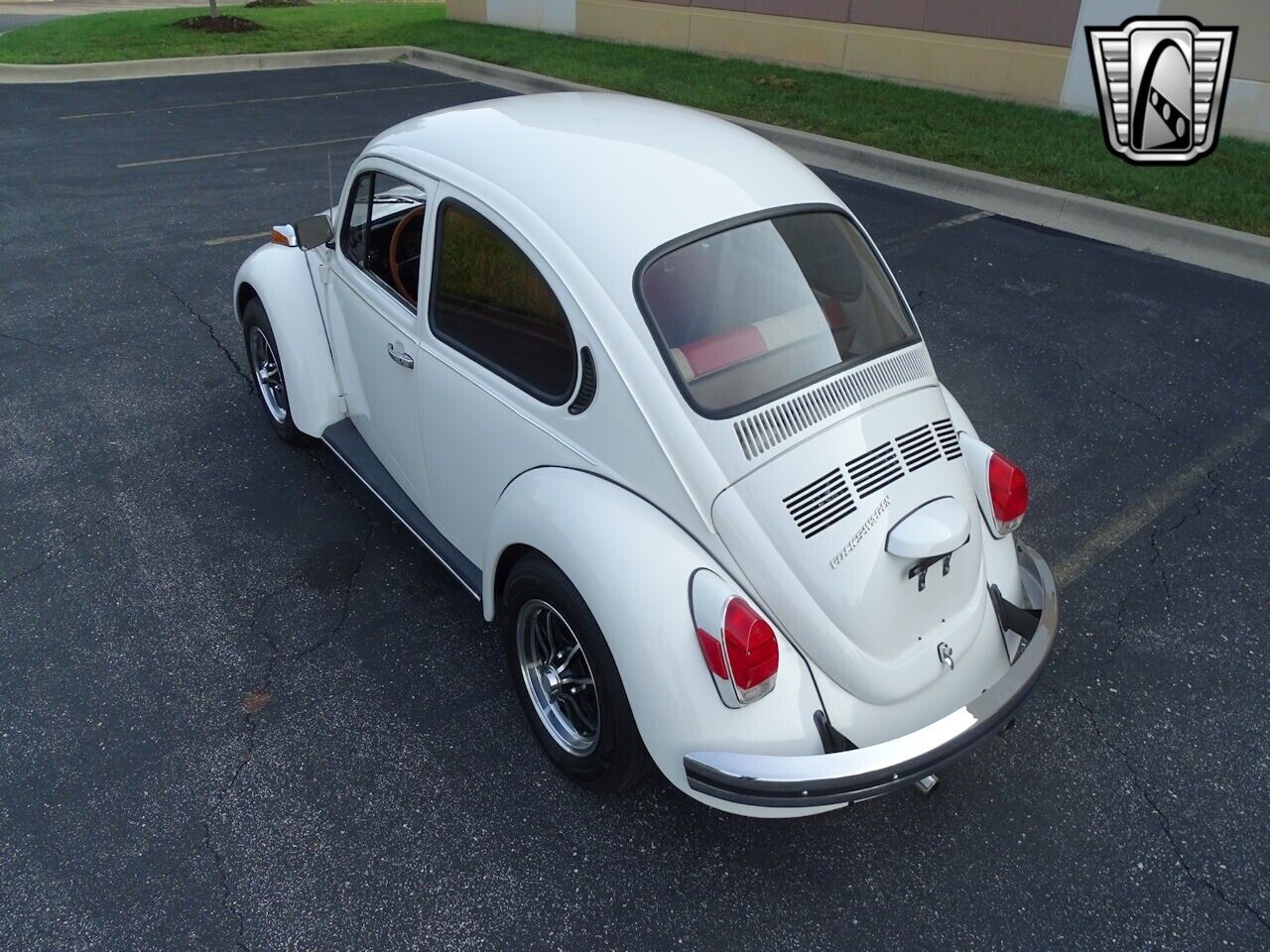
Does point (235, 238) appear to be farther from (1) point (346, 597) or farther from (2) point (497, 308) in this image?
(2) point (497, 308)

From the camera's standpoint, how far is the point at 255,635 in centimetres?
366

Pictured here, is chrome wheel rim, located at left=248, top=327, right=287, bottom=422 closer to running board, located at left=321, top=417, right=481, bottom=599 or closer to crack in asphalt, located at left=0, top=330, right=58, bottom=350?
running board, located at left=321, top=417, right=481, bottom=599

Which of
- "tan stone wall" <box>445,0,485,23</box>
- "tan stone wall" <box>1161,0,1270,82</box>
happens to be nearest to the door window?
"tan stone wall" <box>1161,0,1270,82</box>

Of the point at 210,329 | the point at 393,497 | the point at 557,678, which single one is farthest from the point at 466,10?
the point at 557,678

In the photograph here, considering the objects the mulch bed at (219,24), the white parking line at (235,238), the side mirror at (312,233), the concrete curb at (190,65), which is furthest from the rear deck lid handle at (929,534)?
the mulch bed at (219,24)

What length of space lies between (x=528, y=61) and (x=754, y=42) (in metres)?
3.56

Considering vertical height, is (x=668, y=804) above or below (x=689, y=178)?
below

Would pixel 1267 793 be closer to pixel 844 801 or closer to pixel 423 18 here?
pixel 844 801

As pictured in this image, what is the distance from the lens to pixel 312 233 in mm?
4047

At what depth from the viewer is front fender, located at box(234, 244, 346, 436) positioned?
4.19 meters

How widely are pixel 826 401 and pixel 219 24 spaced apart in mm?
18735

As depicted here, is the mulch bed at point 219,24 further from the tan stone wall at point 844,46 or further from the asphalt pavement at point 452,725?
the asphalt pavement at point 452,725

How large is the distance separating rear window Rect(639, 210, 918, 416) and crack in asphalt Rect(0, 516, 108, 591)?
10.0 feet

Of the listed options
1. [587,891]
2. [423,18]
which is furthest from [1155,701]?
[423,18]
